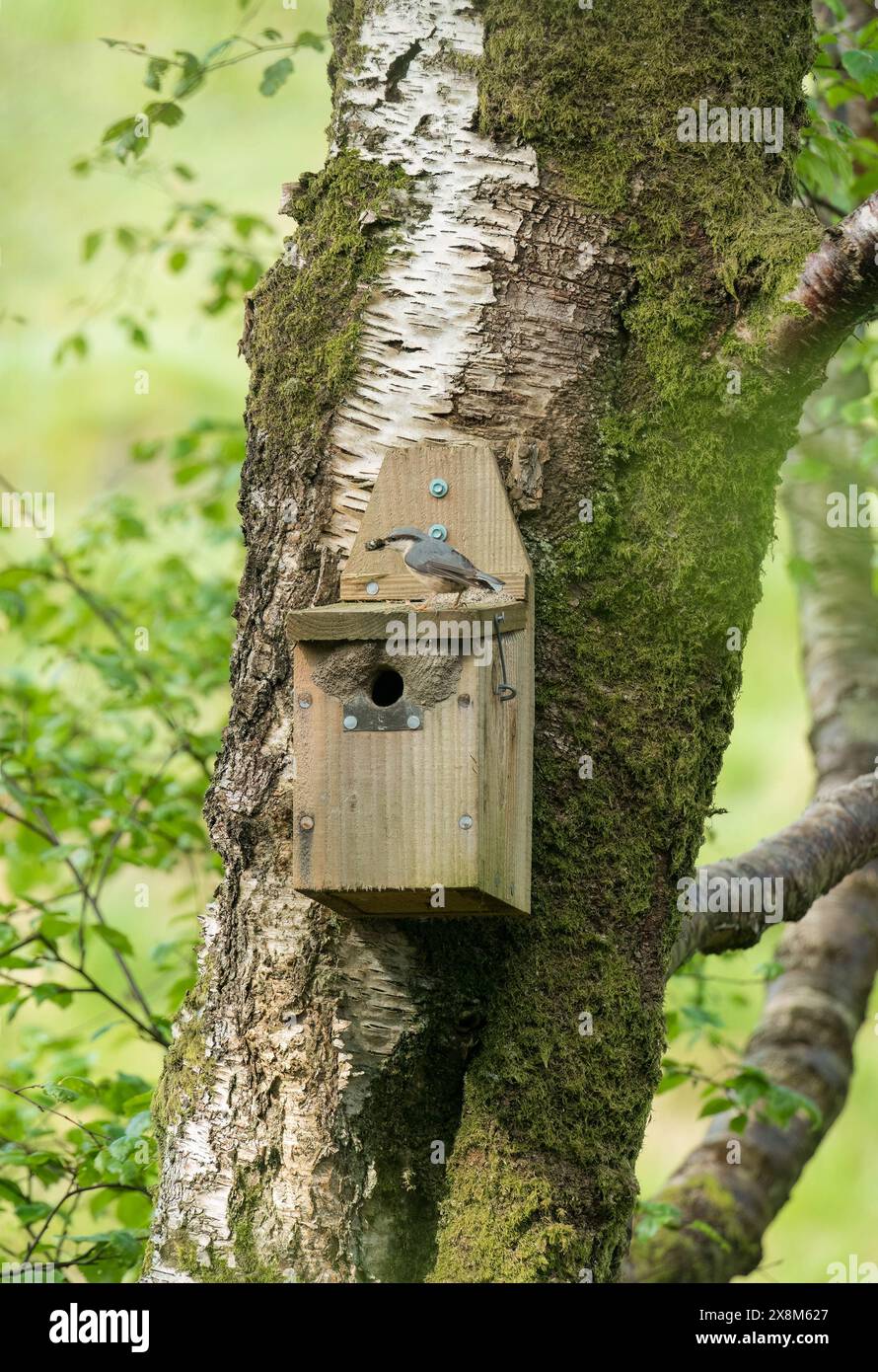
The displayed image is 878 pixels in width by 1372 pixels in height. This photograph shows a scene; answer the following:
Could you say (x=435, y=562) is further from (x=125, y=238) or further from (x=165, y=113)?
(x=125, y=238)

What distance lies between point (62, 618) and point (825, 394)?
278cm

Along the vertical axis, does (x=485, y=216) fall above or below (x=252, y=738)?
above

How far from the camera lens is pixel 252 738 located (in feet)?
6.73

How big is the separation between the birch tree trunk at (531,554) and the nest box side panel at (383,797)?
4.7 inches

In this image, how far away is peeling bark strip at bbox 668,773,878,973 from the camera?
8.26ft

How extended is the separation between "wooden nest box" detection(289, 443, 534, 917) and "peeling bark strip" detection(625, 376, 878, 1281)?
146 cm

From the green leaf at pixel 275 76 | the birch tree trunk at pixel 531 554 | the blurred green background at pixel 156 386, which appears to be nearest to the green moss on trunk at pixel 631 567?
the birch tree trunk at pixel 531 554

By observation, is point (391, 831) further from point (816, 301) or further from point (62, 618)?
point (62, 618)

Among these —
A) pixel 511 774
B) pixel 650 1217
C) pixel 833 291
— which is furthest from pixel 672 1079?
pixel 833 291

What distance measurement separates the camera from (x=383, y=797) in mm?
1883

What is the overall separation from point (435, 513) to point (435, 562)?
8 cm

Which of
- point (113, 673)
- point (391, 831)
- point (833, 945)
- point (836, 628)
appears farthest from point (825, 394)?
point (391, 831)

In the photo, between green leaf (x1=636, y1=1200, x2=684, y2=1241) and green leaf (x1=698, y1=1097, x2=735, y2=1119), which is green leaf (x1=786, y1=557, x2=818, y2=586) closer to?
green leaf (x1=698, y1=1097, x2=735, y2=1119)
